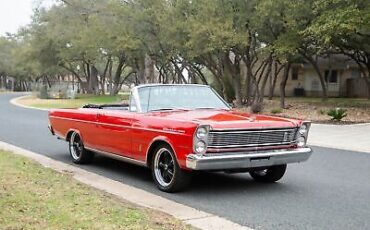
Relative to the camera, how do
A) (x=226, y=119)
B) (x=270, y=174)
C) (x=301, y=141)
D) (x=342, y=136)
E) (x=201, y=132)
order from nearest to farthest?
(x=201, y=132) < (x=226, y=119) < (x=301, y=141) < (x=270, y=174) < (x=342, y=136)

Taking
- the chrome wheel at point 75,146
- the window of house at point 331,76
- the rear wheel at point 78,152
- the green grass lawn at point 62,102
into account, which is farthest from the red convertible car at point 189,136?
the window of house at point 331,76

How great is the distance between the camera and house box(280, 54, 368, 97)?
150ft

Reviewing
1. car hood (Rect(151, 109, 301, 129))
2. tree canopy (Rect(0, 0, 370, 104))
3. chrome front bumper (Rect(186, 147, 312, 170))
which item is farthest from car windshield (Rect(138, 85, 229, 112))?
tree canopy (Rect(0, 0, 370, 104))

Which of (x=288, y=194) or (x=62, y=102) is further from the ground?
(x=288, y=194)

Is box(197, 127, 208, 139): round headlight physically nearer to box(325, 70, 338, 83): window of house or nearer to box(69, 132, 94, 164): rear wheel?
box(69, 132, 94, 164): rear wheel

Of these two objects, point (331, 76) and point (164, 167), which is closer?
point (164, 167)

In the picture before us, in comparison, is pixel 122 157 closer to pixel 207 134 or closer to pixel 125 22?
pixel 207 134

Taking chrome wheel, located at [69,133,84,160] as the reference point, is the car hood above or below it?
above

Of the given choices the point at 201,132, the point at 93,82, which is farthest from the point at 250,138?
the point at 93,82

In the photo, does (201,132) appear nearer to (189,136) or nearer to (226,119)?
(189,136)

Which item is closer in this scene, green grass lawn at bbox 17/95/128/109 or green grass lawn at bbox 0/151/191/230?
green grass lawn at bbox 0/151/191/230

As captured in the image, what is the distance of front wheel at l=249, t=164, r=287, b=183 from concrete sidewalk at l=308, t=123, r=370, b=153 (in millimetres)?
5357

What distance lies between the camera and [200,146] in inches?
282

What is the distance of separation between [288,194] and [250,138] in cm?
104
